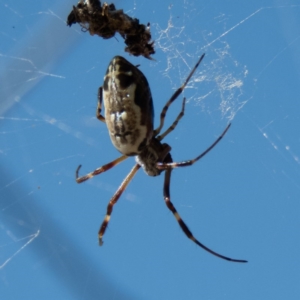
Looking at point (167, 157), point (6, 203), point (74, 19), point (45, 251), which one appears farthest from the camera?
point (45, 251)

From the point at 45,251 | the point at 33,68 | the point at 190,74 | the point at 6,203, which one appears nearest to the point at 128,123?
the point at 190,74

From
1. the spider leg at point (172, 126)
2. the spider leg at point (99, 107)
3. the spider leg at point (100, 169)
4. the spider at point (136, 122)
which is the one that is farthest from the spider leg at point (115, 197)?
the spider leg at point (99, 107)

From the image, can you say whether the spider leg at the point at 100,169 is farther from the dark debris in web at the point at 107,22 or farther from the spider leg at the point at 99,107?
the dark debris in web at the point at 107,22

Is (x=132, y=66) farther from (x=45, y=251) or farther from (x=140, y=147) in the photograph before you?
(x=45, y=251)

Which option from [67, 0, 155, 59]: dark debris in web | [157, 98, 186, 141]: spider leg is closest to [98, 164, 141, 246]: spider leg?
[157, 98, 186, 141]: spider leg

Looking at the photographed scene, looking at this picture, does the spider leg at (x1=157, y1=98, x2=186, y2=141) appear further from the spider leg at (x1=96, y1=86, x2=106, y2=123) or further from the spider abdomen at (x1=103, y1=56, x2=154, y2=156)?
the spider leg at (x1=96, y1=86, x2=106, y2=123)

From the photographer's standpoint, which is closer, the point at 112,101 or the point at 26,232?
the point at 112,101

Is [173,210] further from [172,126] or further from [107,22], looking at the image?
[107,22]
